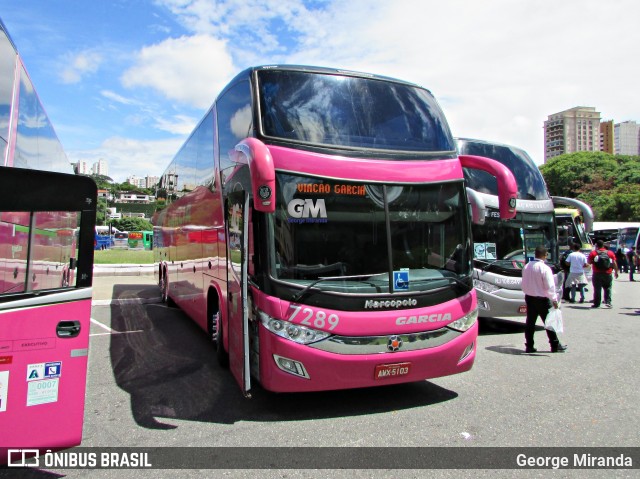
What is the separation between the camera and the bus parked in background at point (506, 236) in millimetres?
9195

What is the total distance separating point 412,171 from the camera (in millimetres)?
5328

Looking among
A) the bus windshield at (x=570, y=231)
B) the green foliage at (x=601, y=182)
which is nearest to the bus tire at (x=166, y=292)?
the bus windshield at (x=570, y=231)

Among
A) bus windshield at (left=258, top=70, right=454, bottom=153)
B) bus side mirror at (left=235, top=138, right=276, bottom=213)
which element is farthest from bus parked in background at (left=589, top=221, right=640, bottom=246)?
bus side mirror at (left=235, top=138, right=276, bottom=213)

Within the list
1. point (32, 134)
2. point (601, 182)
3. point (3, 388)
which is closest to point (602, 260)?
point (32, 134)

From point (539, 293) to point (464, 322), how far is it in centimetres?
293

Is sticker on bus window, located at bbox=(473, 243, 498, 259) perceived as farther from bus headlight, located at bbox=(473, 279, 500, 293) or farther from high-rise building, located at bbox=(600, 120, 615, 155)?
A: high-rise building, located at bbox=(600, 120, 615, 155)

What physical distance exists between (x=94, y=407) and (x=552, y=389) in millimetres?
5261

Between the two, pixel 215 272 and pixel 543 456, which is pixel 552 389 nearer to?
pixel 543 456

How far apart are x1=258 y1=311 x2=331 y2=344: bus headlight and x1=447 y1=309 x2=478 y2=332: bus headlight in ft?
4.88

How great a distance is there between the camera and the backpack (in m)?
12.8

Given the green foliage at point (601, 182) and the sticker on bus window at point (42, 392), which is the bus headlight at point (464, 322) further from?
the green foliage at point (601, 182)

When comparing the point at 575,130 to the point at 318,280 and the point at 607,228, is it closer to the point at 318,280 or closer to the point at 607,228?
the point at 607,228

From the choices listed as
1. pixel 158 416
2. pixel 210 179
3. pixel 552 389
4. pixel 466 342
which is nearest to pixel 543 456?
pixel 466 342

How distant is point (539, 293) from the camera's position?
24.9 ft
